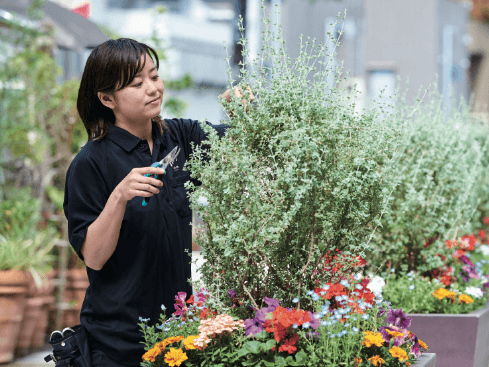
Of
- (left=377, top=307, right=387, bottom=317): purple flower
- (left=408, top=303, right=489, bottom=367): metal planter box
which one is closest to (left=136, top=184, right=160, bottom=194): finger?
(left=377, top=307, right=387, bottom=317): purple flower

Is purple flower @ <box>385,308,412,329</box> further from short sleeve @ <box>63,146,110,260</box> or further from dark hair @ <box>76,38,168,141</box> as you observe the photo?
dark hair @ <box>76,38,168,141</box>

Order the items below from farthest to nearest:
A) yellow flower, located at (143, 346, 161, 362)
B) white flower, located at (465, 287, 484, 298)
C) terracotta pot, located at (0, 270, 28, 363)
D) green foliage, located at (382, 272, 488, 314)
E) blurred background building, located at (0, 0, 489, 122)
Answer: blurred background building, located at (0, 0, 489, 122), terracotta pot, located at (0, 270, 28, 363), white flower, located at (465, 287, 484, 298), green foliage, located at (382, 272, 488, 314), yellow flower, located at (143, 346, 161, 362)

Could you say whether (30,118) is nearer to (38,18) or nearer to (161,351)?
(38,18)

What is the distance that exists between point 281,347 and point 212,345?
0.21 metres

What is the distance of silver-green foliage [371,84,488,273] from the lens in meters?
3.12

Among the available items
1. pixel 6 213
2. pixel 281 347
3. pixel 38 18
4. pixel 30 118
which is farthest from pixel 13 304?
pixel 281 347

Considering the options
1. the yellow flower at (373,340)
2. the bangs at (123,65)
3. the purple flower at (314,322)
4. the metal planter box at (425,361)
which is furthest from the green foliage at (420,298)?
the bangs at (123,65)

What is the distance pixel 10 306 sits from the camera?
13.0ft

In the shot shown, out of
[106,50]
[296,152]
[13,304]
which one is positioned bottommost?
[13,304]

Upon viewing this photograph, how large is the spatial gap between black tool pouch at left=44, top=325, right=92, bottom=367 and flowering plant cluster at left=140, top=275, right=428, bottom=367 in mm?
185

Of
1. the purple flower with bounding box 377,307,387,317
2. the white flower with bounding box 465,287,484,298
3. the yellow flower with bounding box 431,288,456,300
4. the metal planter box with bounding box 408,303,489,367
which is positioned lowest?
the metal planter box with bounding box 408,303,489,367

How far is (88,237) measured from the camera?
1.62 m

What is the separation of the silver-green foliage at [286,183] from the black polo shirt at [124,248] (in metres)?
0.14

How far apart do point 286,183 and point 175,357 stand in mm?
582
